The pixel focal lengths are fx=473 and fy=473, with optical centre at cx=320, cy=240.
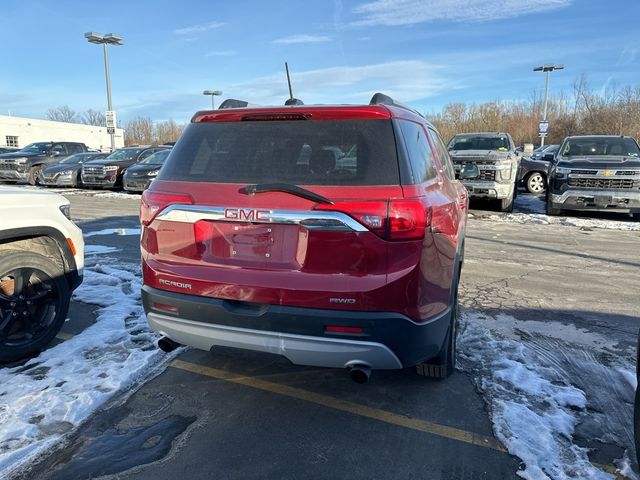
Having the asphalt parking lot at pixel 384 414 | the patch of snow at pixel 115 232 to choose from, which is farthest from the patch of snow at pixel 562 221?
the patch of snow at pixel 115 232

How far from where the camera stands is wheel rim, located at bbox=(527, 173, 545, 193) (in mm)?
16625

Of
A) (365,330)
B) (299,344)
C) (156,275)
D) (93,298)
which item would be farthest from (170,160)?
(93,298)

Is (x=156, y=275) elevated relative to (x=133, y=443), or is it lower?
elevated

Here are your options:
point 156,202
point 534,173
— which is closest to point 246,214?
point 156,202

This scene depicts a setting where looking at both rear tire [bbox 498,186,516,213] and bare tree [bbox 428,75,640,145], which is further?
bare tree [bbox 428,75,640,145]

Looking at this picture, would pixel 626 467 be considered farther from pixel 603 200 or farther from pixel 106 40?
pixel 106 40

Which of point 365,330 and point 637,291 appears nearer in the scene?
point 365,330

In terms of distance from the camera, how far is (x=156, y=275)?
3.00 meters

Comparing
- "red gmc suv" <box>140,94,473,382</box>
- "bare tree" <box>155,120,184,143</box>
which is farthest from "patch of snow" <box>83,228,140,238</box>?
"bare tree" <box>155,120,184,143</box>

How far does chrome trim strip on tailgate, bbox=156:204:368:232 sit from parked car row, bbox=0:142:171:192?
1430 centimetres

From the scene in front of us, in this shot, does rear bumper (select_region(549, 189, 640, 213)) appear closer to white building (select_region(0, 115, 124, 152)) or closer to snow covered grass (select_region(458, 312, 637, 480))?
snow covered grass (select_region(458, 312, 637, 480))

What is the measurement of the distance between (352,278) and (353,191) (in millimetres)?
469

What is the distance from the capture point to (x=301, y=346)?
2635 mm

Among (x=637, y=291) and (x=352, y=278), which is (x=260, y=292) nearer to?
(x=352, y=278)
